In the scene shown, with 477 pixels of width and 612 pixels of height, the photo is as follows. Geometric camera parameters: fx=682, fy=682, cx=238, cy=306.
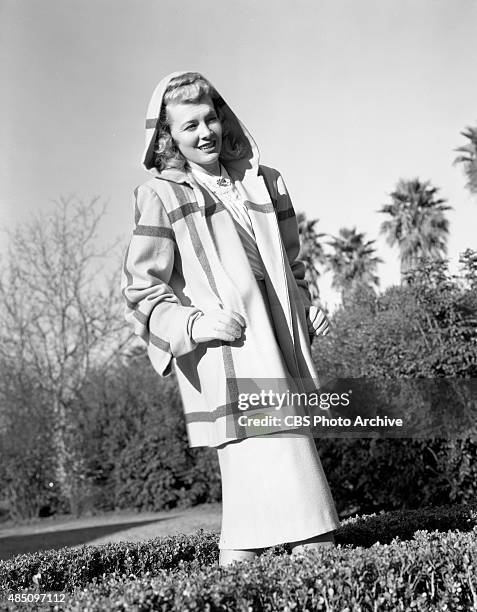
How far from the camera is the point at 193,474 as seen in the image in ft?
47.3

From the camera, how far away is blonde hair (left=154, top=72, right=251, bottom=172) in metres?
3.18

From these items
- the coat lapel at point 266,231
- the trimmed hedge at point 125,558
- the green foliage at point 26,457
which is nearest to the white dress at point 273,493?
the coat lapel at point 266,231

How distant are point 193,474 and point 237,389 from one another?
12134 mm

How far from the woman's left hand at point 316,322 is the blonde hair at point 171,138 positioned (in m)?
0.86

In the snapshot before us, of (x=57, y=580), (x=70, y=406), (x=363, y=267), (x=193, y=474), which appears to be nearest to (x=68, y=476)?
(x=70, y=406)

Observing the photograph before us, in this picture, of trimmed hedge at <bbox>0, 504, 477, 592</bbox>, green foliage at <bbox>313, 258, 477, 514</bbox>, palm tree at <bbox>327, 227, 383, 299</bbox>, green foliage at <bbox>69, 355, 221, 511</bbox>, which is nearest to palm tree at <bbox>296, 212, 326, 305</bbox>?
palm tree at <bbox>327, 227, 383, 299</bbox>

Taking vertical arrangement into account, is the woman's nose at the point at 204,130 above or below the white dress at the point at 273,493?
above

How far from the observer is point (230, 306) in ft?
9.46

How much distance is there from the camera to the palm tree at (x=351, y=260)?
28125mm

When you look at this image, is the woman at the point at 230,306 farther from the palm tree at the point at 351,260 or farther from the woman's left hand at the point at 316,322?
the palm tree at the point at 351,260

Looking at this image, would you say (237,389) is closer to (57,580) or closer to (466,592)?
(466,592)

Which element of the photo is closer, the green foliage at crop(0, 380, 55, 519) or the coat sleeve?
the coat sleeve

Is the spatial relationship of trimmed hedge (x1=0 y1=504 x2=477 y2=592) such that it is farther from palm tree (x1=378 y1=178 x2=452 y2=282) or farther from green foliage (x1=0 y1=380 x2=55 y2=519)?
palm tree (x1=378 y1=178 x2=452 y2=282)

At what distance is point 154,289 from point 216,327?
13.3 inches
